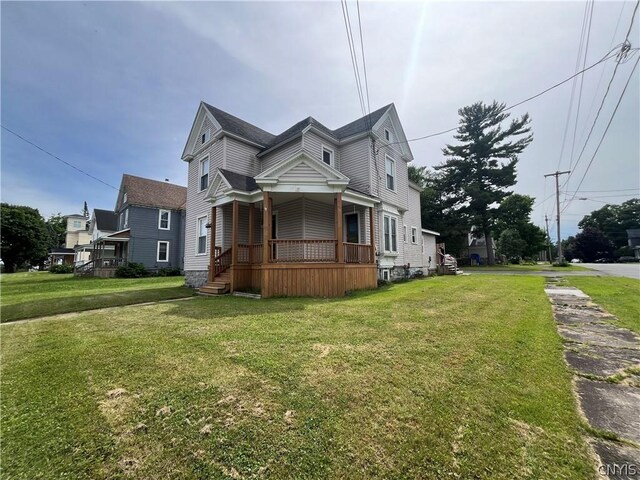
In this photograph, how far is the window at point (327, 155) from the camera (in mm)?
13520

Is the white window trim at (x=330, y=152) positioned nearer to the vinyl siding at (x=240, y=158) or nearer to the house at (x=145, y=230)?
the vinyl siding at (x=240, y=158)

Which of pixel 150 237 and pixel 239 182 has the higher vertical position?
pixel 239 182

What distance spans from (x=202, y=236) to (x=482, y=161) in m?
31.4

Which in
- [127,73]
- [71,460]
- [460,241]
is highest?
[127,73]

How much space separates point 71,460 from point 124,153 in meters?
24.1

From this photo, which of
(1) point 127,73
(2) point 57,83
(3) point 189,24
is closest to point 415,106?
(3) point 189,24

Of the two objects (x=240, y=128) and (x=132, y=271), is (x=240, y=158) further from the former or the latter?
(x=132, y=271)

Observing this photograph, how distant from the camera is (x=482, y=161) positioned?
31.6 meters

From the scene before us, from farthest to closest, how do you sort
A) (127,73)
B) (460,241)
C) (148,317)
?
(460,241)
(127,73)
(148,317)

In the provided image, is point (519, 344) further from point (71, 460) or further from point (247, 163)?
point (247, 163)

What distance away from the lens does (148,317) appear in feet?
20.9

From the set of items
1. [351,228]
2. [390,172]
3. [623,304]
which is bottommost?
[623,304]

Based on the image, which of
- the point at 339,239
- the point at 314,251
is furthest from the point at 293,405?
the point at 314,251

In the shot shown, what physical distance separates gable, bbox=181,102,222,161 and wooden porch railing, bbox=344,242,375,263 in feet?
27.7
